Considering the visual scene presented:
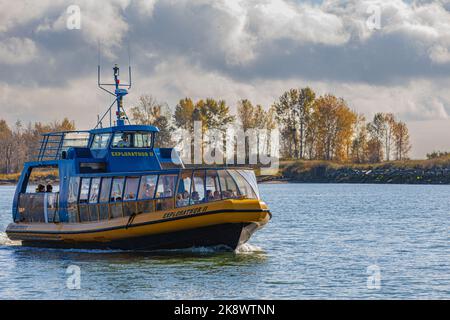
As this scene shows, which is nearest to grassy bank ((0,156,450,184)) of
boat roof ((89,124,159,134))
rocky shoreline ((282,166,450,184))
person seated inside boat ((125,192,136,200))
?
rocky shoreline ((282,166,450,184))

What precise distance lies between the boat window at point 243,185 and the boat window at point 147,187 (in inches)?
114

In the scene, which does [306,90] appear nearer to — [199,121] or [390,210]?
[199,121]

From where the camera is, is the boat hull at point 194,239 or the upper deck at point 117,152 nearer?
the boat hull at point 194,239

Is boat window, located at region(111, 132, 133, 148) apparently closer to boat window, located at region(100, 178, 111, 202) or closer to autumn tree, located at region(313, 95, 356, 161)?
boat window, located at region(100, 178, 111, 202)

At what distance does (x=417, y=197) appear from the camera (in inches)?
3223

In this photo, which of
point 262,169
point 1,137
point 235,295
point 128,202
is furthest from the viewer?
point 1,137

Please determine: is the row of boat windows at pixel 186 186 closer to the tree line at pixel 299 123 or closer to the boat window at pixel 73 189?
the boat window at pixel 73 189

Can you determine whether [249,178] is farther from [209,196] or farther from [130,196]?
[130,196]

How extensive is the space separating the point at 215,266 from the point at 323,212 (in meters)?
31.8

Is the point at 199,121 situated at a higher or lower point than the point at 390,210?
higher

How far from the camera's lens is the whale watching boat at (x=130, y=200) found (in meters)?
31.8

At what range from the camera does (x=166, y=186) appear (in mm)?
32656

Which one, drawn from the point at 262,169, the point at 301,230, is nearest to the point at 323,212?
the point at 301,230

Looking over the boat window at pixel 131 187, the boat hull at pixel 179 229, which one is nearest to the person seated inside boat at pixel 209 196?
the boat hull at pixel 179 229
